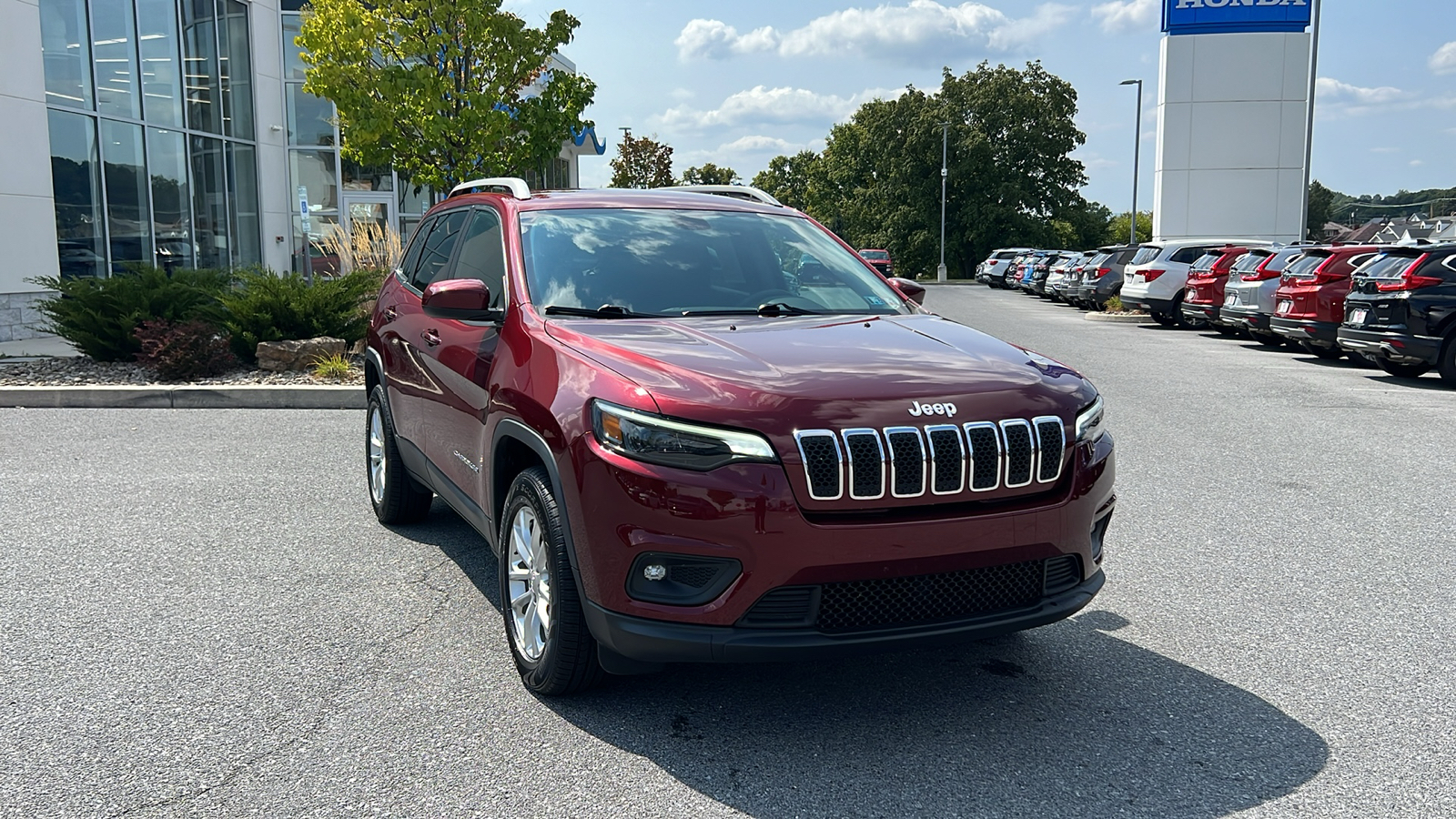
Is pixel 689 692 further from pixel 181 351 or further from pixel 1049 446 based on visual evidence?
pixel 181 351

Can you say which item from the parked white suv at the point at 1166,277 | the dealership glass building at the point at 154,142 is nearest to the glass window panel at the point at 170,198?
the dealership glass building at the point at 154,142

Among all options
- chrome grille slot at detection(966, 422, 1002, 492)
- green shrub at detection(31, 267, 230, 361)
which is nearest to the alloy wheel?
chrome grille slot at detection(966, 422, 1002, 492)

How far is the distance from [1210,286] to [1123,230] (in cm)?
6023

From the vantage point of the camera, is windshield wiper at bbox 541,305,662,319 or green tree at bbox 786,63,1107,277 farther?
green tree at bbox 786,63,1107,277

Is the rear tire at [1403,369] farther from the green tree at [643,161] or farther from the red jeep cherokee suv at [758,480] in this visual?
the green tree at [643,161]

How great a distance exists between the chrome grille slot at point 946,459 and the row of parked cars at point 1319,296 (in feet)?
39.7

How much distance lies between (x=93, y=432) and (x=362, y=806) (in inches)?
307

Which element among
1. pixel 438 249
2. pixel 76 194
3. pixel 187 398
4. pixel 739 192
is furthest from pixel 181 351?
pixel 76 194

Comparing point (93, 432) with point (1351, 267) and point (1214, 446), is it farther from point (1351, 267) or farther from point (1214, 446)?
point (1351, 267)

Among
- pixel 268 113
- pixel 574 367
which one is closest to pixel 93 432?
pixel 574 367

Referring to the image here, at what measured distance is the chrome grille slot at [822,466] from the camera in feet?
10.9

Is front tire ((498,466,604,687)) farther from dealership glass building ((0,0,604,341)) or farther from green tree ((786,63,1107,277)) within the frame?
green tree ((786,63,1107,277))

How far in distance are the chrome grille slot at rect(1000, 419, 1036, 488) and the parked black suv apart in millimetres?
11855

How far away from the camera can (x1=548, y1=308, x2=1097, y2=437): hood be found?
133 inches
